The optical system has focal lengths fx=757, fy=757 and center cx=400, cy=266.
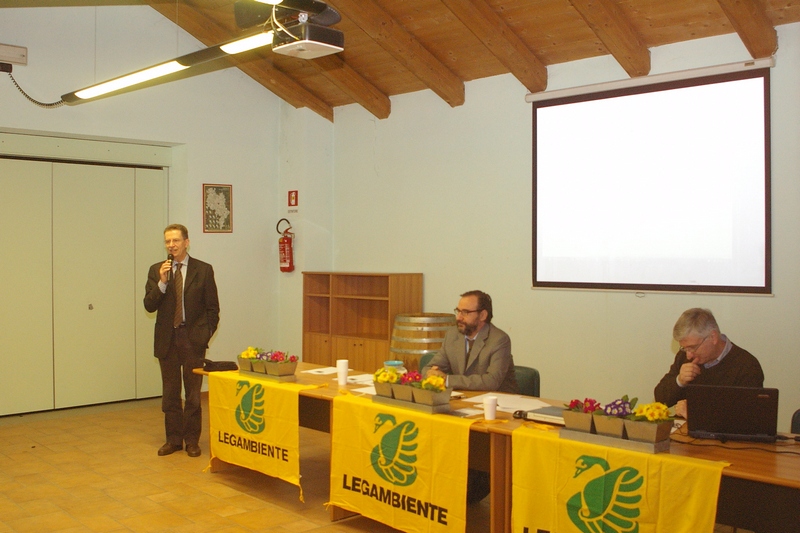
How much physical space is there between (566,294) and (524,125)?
155cm

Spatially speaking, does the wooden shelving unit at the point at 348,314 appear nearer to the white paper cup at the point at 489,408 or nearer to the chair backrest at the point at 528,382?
the chair backrest at the point at 528,382

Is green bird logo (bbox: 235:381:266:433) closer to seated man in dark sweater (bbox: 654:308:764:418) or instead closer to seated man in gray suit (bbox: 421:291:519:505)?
seated man in gray suit (bbox: 421:291:519:505)

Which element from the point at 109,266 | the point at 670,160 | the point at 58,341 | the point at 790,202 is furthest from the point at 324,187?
the point at 790,202

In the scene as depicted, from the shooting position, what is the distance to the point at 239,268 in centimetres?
848

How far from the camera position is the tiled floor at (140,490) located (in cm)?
430

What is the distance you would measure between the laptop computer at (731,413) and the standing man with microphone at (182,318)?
370 cm

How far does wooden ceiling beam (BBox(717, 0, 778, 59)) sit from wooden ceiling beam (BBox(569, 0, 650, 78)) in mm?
739

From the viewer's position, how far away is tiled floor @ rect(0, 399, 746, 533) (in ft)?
14.1

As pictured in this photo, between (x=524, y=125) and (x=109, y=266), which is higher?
(x=524, y=125)

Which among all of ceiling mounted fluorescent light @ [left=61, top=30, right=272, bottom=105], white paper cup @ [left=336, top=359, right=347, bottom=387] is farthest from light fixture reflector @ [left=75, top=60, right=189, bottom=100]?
white paper cup @ [left=336, top=359, right=347, bottom=387]

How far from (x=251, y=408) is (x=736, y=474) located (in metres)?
2.99

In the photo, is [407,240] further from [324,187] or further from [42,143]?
[42,143]

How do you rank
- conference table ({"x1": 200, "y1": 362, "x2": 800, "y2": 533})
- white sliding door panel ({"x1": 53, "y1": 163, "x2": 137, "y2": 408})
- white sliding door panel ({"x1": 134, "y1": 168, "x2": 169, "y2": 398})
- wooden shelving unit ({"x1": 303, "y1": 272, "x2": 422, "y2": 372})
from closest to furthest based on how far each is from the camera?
conference table ({"x1": 200, "y1": 362, "x2": 800, "y2": 533})
white sliding door panel ({"x1": 53, "y1": 163, "x2": 137, "y2": 408})
wooden shelving unit ({"x1": 303, "y1": 272, "x2": 422, "y2": 372})
white sliding door panel ({"x1": 134, "y1": 168, "x2": 169, "y2": 398})

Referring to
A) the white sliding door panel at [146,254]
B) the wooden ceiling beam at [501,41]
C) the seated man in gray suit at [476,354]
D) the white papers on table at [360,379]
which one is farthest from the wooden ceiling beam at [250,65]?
the seated man in gray suit at [476,354]
